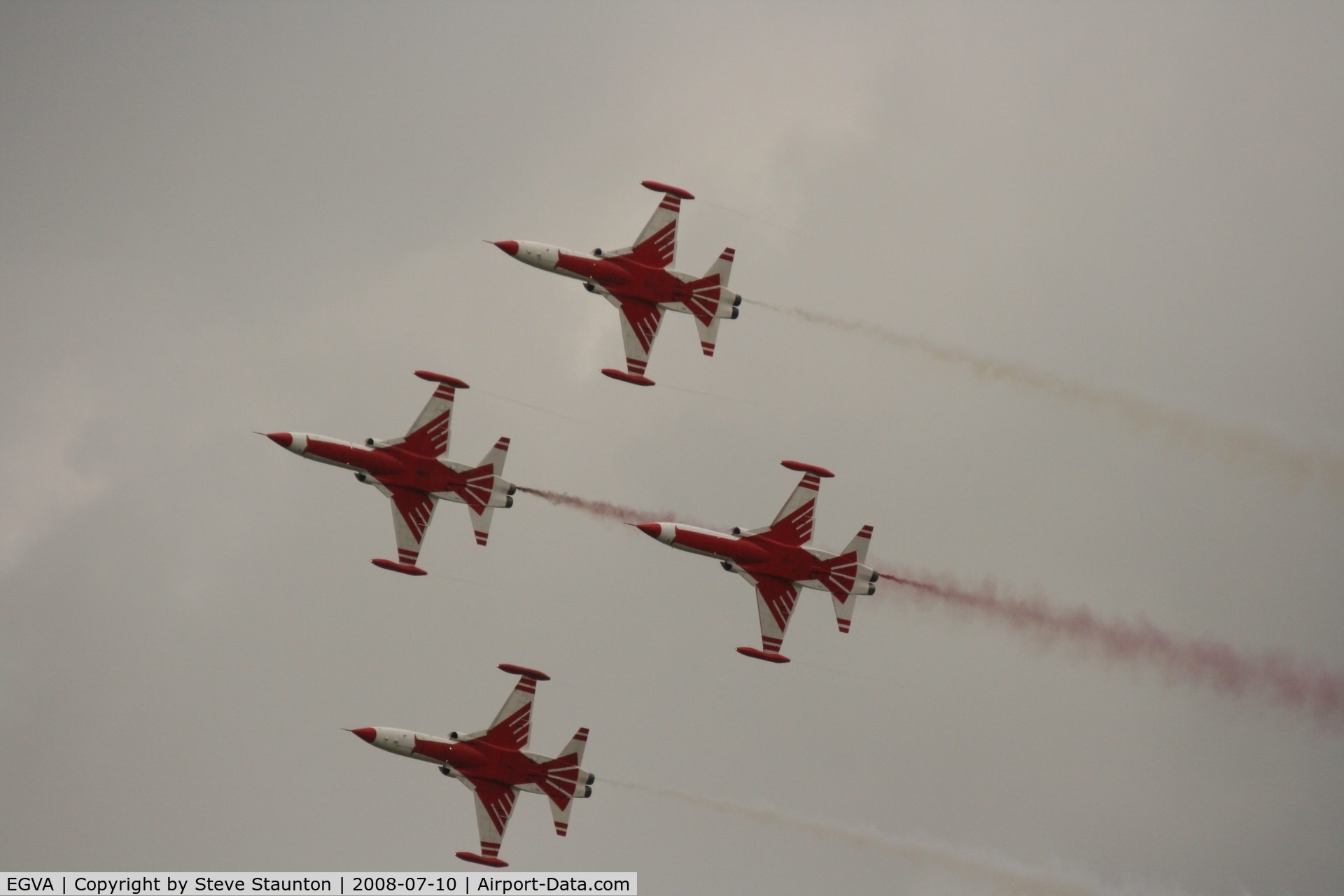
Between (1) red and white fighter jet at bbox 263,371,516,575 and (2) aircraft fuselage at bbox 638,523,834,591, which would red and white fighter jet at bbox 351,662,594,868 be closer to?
(1) red and white fighter jet at bbox 263,371,516,575

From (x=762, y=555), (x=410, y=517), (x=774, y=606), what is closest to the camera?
(x=762, y=555)

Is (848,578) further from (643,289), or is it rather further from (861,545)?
(643,289)

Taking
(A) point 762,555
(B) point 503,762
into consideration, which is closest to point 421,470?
(B) point 503,762

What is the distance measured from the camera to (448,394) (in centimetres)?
7450

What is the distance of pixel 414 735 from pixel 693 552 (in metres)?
15.1

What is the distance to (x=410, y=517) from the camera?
73.9 m

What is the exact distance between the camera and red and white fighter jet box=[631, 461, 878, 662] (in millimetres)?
72188

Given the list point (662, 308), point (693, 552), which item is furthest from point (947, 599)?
point (662, 308)

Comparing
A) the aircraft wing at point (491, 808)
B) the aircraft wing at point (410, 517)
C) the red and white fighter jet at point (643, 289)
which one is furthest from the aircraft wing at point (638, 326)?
the aircraft wing at point (491, 808)

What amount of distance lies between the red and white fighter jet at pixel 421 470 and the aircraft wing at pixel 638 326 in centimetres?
691

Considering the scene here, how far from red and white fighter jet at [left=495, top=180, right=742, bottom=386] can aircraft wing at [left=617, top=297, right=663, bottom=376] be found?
31 millimetres

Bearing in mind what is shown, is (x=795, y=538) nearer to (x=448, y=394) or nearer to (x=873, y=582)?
(x=873, y=582)

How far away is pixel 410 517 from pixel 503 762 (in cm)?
1154

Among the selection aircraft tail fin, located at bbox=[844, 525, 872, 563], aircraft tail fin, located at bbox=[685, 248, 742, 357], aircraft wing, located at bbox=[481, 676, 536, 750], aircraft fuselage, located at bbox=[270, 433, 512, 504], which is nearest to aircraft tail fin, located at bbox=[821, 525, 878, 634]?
aircraft tail fin, located at bbox=[844, 525, 872, 563]
